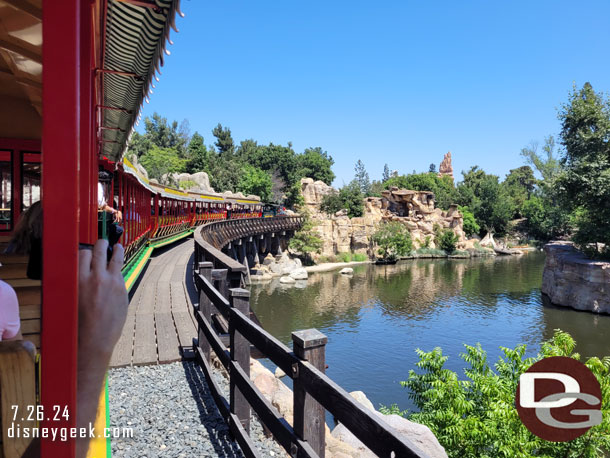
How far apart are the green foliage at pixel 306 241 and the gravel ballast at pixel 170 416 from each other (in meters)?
37.6

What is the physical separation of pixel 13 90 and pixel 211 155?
6171 centimetres

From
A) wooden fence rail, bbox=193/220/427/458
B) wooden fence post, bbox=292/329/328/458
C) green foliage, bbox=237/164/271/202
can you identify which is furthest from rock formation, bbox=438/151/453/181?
wooden fence post, bbox=292/329/328/458

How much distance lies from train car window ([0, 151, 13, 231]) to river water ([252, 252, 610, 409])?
11.4 m

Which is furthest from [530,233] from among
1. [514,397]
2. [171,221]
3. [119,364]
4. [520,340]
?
[119,364]

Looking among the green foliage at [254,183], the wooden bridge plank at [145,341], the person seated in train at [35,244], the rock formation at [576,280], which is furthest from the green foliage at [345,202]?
the person seated in train at [35,244]

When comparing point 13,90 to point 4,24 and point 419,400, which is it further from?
point 419,400

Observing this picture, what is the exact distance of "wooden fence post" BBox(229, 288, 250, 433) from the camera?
138 inches

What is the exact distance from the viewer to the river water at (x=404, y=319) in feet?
56.3

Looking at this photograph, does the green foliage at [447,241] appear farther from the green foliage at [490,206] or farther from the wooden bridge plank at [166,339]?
the wooden bridge plank at [166,339]

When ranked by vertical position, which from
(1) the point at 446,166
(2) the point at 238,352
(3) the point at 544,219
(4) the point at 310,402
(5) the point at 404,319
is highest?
(1) the point at 446,166

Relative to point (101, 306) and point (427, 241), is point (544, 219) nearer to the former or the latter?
point (427, 241)

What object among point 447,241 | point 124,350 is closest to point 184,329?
point 124,350

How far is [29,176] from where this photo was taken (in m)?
6.65
